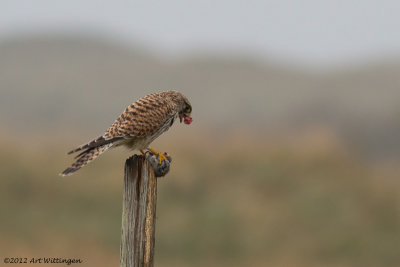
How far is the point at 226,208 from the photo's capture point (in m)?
12.2

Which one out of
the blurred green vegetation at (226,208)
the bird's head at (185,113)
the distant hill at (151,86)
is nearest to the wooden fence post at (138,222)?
the bird's head at (185,113)

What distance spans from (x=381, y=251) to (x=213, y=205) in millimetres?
3014

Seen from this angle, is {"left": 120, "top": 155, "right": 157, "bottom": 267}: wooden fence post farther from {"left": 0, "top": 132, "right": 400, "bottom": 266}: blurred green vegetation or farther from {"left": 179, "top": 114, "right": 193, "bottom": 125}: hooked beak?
{"left": 0, "top": 132, "right": 400, "bottom": 266}: blurred green vegetation

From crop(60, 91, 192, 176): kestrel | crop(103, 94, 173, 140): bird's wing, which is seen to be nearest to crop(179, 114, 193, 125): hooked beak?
crop(60, 91, 192, 176): kestrel

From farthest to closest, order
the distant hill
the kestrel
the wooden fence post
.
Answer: the distant hill → the kestrel → the wooden fence post

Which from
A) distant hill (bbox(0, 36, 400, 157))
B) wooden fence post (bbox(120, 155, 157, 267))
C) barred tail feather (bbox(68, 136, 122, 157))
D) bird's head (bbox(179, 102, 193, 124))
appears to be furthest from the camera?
distant hill (bbox(0, 36, 400, 157))

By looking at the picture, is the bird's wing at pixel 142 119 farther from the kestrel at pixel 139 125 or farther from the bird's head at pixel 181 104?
the bird's head at pixel 181 104

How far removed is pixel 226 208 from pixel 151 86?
136ft

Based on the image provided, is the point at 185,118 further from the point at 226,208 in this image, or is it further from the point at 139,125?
the point at 226,208

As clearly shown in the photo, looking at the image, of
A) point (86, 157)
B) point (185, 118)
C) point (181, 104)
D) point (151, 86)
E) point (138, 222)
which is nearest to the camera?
point (138, 222)

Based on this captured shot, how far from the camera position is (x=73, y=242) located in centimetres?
1075

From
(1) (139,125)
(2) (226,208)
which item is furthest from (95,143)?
(2) (226,208)

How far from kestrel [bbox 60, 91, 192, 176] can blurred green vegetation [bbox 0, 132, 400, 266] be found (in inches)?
166

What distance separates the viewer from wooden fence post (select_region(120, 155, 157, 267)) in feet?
14.9
